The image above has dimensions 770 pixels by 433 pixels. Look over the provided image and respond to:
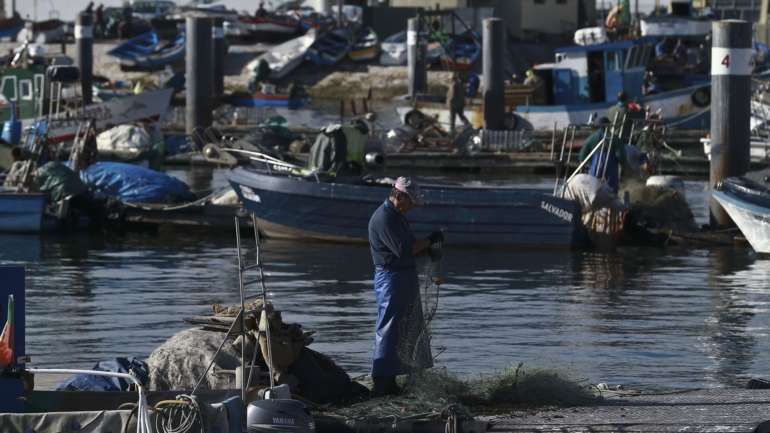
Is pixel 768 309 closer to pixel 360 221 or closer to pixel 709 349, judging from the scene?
pixel 709 349

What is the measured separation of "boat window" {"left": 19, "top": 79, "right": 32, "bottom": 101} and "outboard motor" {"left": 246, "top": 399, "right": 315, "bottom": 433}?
2287 centimetres

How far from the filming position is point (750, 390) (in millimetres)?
10680

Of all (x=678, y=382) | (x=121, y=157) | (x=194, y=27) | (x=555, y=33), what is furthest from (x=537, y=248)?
(x=555, y=33)

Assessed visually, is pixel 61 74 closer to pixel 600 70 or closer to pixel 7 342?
pixel 600 70

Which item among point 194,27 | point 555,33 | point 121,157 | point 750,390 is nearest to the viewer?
point 750,390

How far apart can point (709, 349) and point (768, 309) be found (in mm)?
2602

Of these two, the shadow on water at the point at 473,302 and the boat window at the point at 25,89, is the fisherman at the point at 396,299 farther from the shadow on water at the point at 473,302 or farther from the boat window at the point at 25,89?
the boat window at the point at 25,89

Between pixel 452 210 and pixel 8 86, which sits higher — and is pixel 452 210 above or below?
below

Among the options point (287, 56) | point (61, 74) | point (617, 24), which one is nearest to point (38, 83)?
point (61, 74)

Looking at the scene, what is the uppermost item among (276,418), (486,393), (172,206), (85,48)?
(85,48)

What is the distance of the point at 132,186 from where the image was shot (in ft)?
76.4

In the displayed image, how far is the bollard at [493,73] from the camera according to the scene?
1355 inches

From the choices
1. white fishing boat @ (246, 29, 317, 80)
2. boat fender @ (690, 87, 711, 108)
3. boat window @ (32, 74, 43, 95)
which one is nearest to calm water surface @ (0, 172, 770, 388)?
boat window @ (32, 74, 43, 95)

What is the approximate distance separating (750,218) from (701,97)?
18.0 metres
